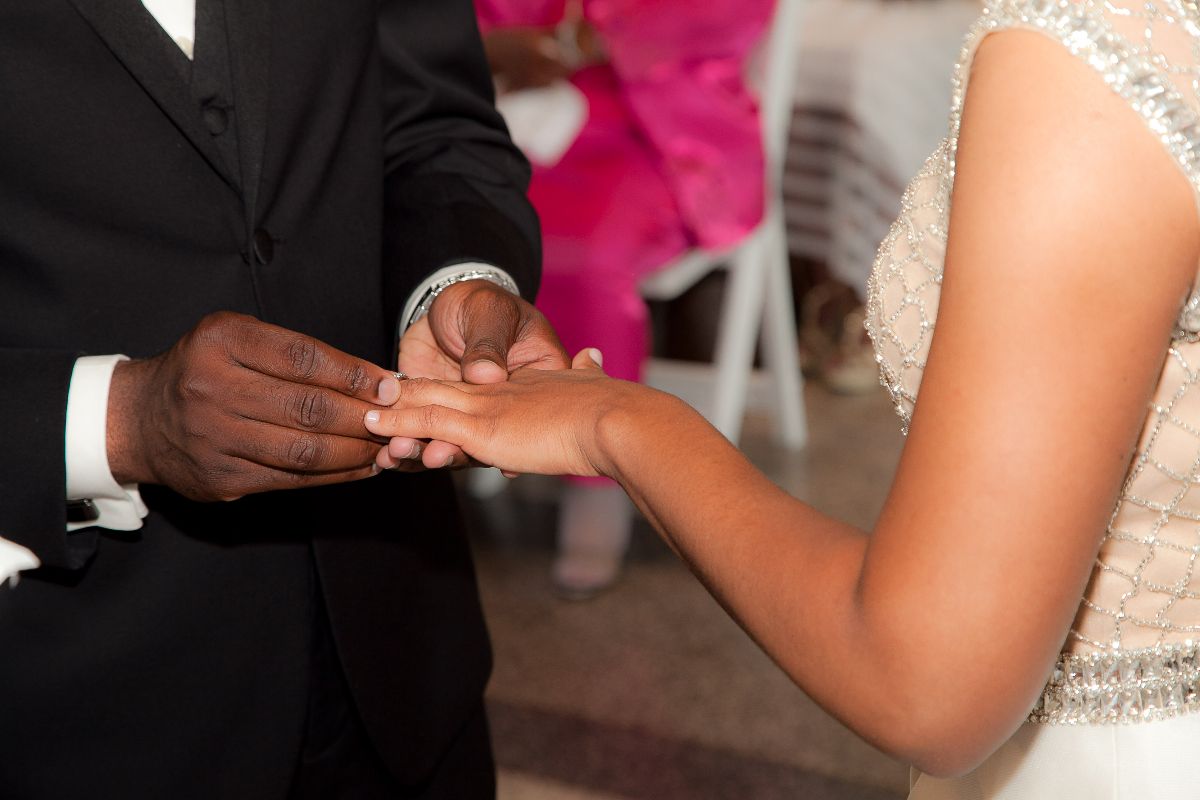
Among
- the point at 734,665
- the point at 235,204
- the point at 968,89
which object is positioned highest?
the point at 968,89

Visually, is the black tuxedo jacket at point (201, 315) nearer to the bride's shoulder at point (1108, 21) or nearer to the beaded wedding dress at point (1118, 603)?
the beaded wedding dress at point (1118, 603)

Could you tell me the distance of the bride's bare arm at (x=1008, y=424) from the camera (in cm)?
70

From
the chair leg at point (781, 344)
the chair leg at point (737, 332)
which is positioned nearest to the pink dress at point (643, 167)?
the chair leg at point (737, 332)

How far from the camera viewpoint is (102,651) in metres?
1.09

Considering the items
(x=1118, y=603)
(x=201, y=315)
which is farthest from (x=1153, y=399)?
(x=201, y=315)

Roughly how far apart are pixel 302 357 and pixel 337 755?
19.9 inches

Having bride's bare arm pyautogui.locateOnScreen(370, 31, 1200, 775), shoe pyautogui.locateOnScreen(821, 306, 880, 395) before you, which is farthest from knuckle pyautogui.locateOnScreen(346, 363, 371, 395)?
shoe pyautogui.locateOnScreen(821, 306, 880, 395)

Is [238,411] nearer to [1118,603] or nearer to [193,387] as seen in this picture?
[193,387]

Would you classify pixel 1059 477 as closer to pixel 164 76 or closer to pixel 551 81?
pixel 164 76

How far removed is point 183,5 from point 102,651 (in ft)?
2.00

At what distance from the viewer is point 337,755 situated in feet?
4.22

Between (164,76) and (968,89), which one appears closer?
(968,89)

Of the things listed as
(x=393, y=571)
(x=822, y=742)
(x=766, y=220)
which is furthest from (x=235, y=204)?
(x=766, y=220)

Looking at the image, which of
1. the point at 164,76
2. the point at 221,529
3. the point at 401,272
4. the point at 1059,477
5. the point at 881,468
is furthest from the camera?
the point at 881,468
